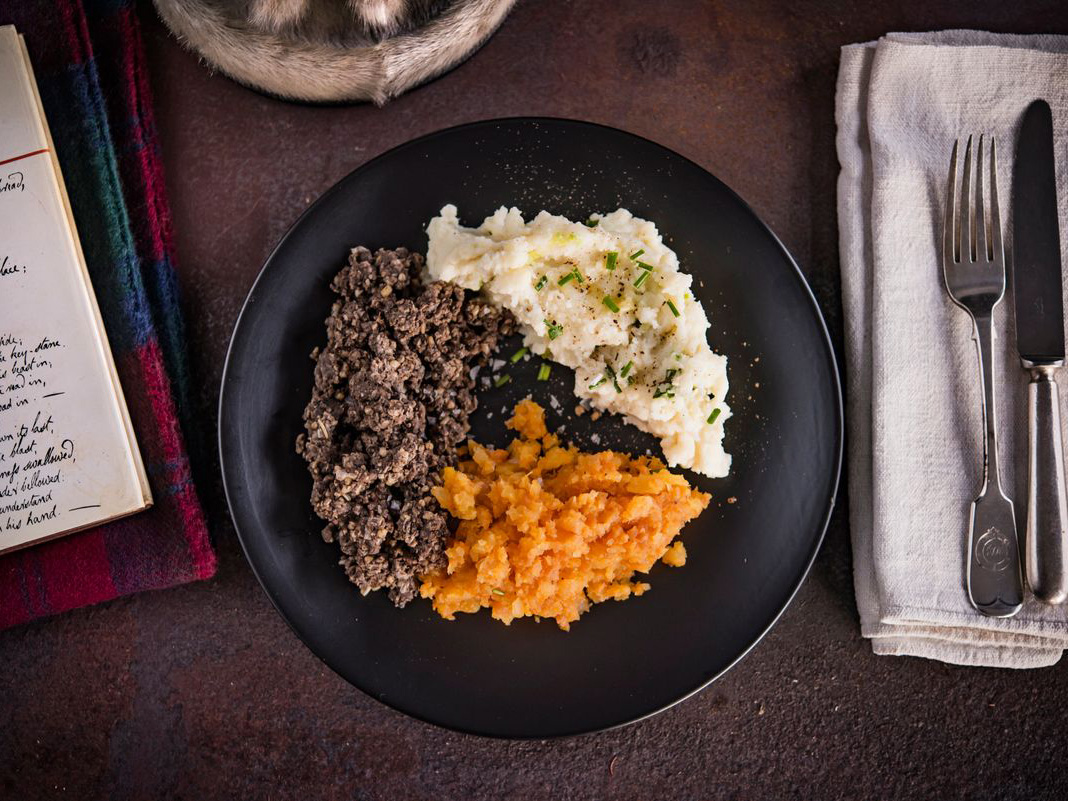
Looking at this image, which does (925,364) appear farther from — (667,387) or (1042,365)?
(667,387)

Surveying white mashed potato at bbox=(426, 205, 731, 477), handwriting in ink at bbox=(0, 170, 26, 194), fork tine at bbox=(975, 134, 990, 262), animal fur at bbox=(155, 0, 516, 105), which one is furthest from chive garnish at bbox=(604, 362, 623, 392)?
handwriting in ink at bbox=(0, 170, 26, 194)

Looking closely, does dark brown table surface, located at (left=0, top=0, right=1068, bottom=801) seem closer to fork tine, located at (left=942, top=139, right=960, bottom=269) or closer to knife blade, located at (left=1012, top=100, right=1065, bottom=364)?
fork tine, located at (left=942, top=139, right=960, bottom=269)

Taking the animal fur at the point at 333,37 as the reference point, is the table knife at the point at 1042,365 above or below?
below

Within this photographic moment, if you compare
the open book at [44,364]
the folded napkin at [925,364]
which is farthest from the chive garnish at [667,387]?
the open book at [44,364]

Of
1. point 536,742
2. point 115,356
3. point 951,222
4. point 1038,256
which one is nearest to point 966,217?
point 951,222

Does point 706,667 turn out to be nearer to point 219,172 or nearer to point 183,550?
point 183,550

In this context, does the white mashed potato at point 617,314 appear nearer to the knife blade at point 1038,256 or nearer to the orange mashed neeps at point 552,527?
the orange mashed neeps at point 552,527

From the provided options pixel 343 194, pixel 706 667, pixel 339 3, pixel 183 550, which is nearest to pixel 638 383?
pixel 706 667
